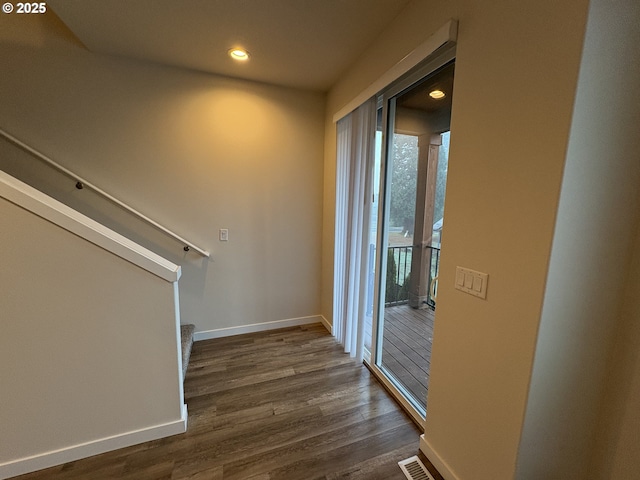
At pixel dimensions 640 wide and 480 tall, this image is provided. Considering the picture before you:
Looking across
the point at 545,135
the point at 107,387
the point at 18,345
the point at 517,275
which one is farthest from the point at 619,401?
the point at 18,345

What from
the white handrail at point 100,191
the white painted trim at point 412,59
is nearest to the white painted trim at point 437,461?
the white painted trim at point 412,59

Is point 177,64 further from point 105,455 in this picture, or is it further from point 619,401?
point 619,401

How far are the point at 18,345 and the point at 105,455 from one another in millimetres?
774

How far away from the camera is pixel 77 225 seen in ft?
4.15

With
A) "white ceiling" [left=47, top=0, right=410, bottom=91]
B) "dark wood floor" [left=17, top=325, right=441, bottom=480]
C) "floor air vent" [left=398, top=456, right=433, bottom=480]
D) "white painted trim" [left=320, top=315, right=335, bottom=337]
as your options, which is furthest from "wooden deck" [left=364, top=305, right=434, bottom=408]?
"white ceiling" [left=47, top=0, right=410, bottom=91]

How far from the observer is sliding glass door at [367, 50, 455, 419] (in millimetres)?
1709

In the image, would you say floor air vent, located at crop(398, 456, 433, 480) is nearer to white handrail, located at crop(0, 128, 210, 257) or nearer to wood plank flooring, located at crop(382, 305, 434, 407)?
wood plank flooring, located at crop(382, 305, 434, 407)

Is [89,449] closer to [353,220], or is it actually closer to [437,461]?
[437,461]

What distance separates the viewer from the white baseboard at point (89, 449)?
4.40 ft

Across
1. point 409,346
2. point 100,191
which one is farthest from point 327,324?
point 100,191

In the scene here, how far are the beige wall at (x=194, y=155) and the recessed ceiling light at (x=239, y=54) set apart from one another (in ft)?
1.23

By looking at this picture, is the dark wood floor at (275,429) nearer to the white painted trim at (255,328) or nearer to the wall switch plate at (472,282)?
the white painted trim at (255,328)

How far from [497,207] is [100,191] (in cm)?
279

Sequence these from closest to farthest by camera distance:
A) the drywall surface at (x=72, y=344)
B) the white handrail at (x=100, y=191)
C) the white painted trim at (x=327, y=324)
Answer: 1. the drywall surface at (x=72, y=344)
2. the white handrail at (x=100, y=191)
3. the white painted trim at (x=327, y=324)
